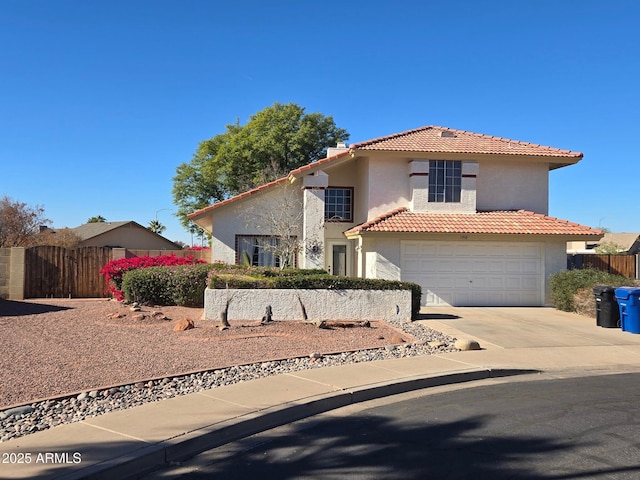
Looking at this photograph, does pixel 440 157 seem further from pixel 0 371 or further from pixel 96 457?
pixel 96 457

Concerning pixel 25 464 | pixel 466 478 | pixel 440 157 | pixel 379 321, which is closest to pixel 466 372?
pixel 466 478

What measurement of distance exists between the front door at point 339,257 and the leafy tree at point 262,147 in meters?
14.2

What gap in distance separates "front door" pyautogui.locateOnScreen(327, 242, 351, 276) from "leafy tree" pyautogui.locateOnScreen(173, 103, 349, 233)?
14169mm

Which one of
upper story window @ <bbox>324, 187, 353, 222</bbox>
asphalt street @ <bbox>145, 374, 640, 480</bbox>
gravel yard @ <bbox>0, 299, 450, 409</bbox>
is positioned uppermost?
upper story window @ <bbox>324, 187, 353, 222</bbox>

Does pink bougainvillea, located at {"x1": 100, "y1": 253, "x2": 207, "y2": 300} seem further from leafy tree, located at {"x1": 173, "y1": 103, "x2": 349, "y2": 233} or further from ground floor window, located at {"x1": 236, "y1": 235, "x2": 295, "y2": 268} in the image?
leafy tree, located at {"x1": 173, "y1": 103, "x2": 349, "y2": 233}

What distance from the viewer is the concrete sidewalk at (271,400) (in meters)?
5.55

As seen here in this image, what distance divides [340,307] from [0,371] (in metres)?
8.24

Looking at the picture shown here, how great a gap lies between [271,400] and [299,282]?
746cm

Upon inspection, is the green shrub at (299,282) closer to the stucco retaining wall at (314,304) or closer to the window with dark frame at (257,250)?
the stucco retaining wall at (314,304)

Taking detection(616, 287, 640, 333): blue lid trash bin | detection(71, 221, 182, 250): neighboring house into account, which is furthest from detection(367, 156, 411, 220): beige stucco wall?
detection(71, 221, 182, 250): neighboring house

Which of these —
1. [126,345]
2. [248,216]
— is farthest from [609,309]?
[248,216]

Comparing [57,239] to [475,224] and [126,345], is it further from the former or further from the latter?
[126,345]

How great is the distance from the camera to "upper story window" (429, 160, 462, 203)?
70.0 feet

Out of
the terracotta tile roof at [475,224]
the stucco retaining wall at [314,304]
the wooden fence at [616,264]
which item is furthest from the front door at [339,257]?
the wooden fence at [616,264]
